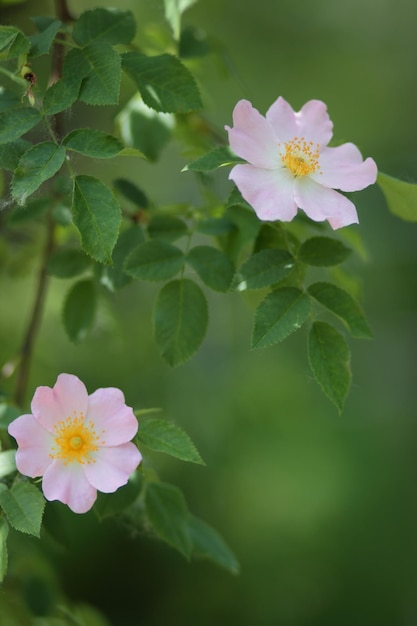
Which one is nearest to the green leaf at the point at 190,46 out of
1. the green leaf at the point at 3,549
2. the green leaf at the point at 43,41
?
the green leaf at the point at 43,41

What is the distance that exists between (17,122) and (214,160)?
170mm

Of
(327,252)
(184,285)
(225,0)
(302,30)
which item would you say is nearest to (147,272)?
(184,285)

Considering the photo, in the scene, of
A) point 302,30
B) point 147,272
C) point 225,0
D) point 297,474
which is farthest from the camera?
point 302,30

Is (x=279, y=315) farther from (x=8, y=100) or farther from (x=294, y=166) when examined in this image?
(x=8, y=100)

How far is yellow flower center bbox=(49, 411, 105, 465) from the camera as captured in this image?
0.69 m

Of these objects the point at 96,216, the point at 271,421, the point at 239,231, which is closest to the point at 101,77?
the point at 96,216

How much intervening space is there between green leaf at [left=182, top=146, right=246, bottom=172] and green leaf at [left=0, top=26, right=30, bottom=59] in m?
0.17

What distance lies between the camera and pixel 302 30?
10.4ft

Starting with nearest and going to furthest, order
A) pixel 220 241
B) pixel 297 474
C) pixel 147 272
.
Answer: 1. pixel 147 272
2. pixel 220 241
3. pixel 297 474

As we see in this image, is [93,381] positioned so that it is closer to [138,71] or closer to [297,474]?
[297,474]

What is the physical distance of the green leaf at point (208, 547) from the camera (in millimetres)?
939

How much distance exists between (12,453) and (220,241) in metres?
0.35

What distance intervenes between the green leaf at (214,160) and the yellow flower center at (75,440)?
0.23m

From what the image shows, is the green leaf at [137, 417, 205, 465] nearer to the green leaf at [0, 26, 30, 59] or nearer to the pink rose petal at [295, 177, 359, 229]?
the pink rose petal at [295, 177, 359, 229]
